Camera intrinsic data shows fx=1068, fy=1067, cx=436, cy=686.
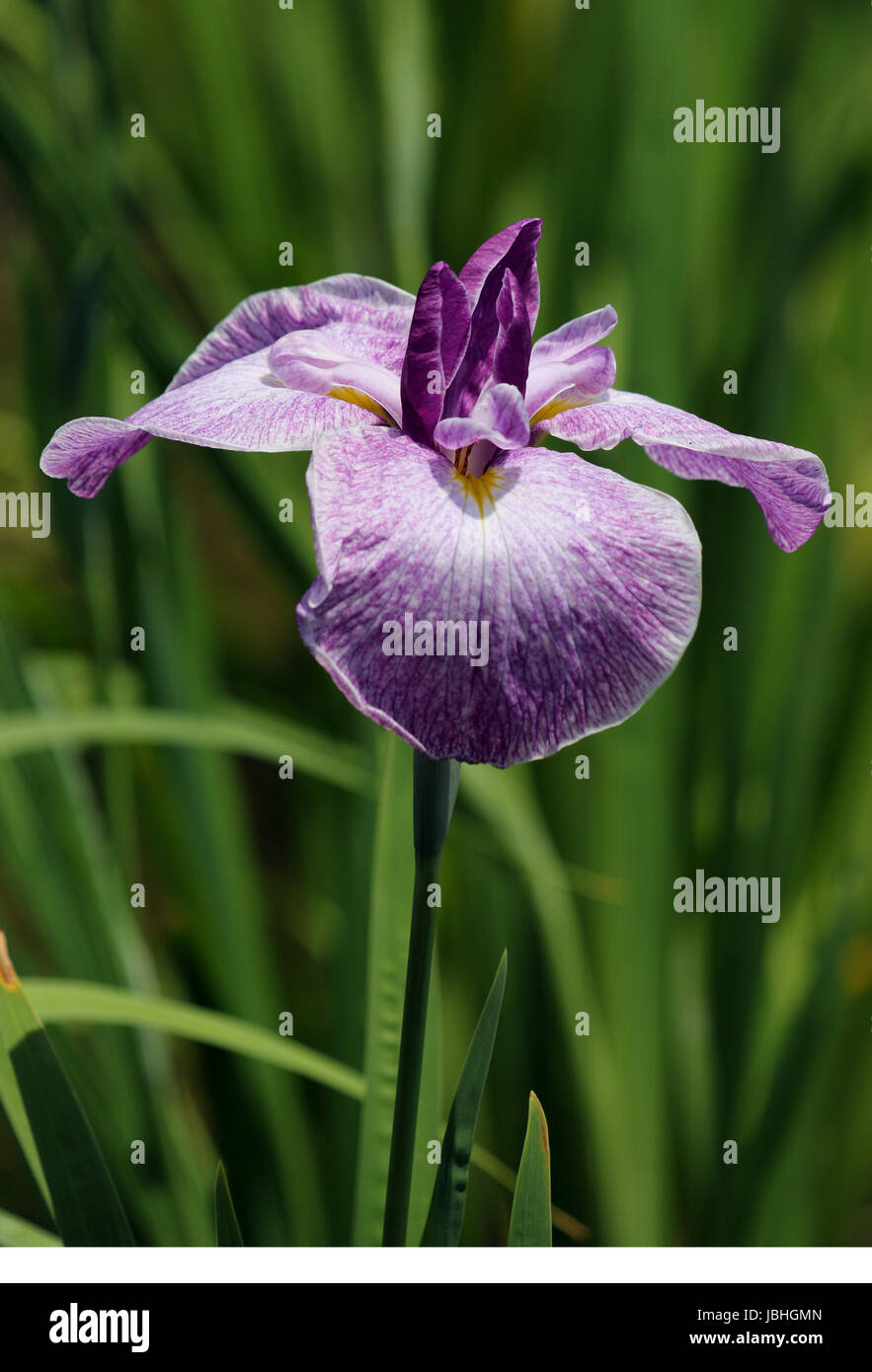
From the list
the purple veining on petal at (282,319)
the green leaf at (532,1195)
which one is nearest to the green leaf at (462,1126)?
the green leaf at (532,1195)

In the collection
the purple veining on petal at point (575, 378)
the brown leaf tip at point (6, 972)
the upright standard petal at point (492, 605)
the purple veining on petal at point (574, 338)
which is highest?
the purple veining on petal at point (574, 338)

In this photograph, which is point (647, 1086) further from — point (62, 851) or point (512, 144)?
point (512, 144)

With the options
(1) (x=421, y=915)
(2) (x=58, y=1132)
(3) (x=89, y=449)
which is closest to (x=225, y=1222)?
(2) (x=58, y=1132)

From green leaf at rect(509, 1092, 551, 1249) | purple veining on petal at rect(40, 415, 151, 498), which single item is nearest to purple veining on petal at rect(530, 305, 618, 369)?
purple veining on petal at rect(40, 415, 151, 498)

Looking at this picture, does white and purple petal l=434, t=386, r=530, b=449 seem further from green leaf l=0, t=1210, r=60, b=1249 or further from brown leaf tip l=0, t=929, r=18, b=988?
green leaf l=0, t=1210, r=60, b=1249

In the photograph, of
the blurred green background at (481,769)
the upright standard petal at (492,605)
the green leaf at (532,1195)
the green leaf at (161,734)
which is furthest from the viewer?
the blurred green background at (481,769)

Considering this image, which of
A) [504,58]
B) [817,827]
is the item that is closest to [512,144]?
[504,58]

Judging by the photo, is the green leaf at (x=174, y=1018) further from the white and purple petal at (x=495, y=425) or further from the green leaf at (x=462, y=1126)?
the white and purple petal at (x=495, y=425)
